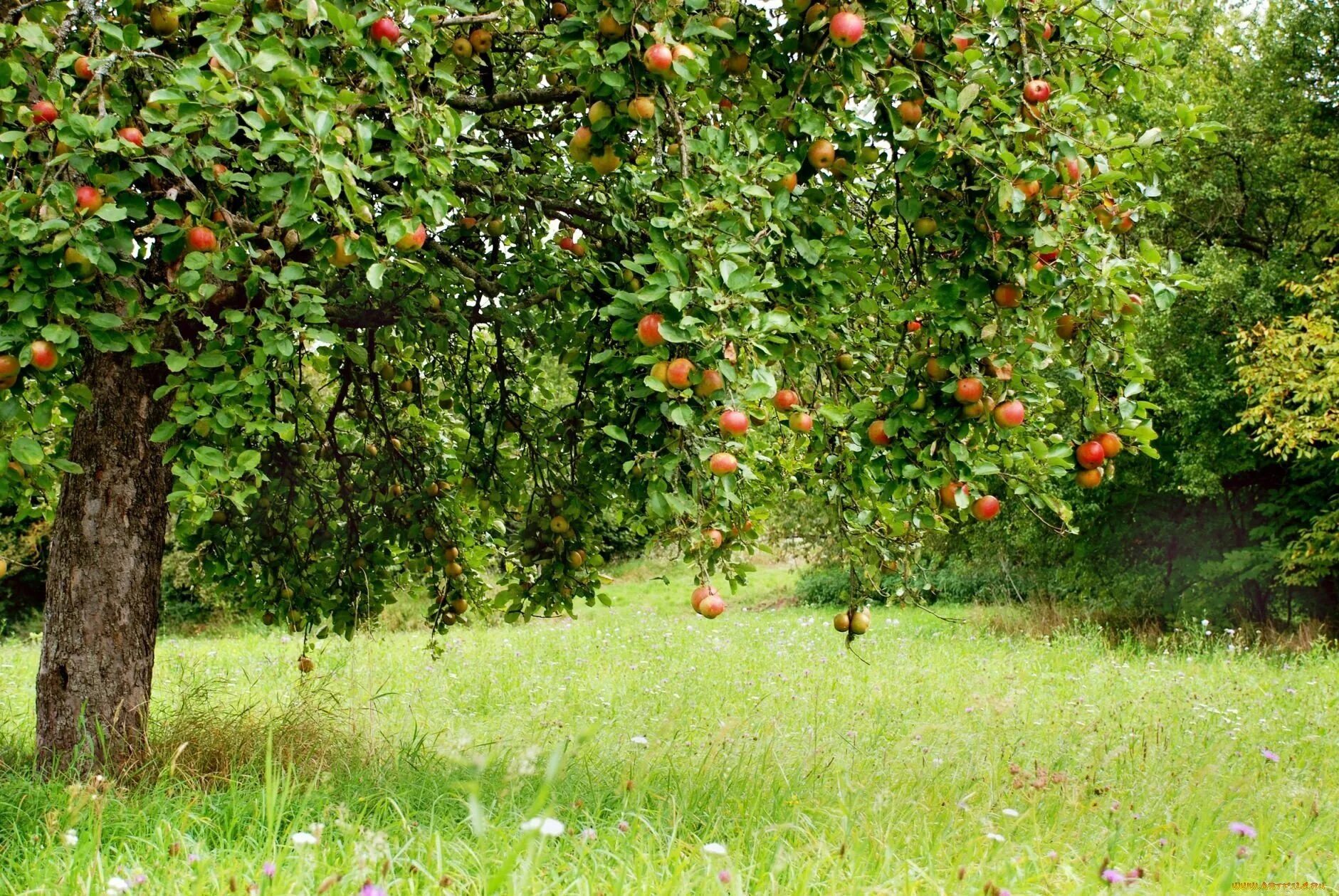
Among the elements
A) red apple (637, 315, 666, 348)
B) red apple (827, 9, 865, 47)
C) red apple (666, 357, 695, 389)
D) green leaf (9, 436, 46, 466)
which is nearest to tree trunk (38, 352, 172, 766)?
green leaf (9, 436, 46, 466)

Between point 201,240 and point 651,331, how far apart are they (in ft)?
4.31

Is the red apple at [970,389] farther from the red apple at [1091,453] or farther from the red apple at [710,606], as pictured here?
the red apple at [710,606]

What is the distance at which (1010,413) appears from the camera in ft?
9.57

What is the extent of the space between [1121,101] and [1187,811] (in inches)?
108

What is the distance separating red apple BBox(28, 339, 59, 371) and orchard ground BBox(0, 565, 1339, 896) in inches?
43.6

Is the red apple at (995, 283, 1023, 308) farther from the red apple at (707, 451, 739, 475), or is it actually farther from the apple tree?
the red apple at (707, 451, 739, 475)

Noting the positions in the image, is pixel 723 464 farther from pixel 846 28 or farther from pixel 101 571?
pixel 101 571

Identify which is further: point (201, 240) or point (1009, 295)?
point (1009, 295)

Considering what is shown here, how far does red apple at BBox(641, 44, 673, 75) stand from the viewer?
8.46 ft

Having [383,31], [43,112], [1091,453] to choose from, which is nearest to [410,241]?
[383,31]

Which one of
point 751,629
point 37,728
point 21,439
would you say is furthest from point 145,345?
point 751,629

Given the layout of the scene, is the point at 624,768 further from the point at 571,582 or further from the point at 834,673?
the point at 834,673

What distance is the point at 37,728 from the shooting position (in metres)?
3.74

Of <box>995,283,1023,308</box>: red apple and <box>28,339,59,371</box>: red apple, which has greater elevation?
<box>995,283,1023,308</box>: red apple
